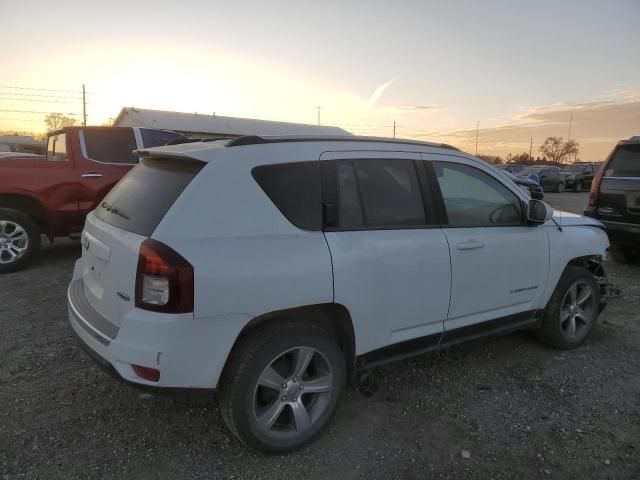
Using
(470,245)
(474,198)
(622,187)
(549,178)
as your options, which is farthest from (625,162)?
(549,178)

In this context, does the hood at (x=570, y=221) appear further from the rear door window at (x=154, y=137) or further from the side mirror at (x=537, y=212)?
the rear door window at (x=154, y=137)

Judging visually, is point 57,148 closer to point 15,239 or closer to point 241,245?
point 15,239

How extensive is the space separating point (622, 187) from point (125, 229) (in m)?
6.85

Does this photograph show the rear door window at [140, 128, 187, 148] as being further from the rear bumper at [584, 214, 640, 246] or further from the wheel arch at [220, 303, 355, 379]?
the rear bumper at [584, 214, 640, 246]

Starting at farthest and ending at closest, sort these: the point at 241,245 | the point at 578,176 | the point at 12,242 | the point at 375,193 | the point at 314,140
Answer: the point at 578,176 → the point at 12,242 → the point at 375,193 → the point at 314,140 → the point at 241,245

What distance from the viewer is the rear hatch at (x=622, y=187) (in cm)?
675

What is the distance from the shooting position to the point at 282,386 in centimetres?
274

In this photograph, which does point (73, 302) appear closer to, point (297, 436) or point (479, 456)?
point (297, 436)

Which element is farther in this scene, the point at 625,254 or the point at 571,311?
the point at 625,254

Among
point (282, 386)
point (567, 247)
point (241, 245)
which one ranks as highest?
point (241, 245)

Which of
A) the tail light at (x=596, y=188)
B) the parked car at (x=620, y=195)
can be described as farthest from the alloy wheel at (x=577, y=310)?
the tail light at (x=596, y=188)

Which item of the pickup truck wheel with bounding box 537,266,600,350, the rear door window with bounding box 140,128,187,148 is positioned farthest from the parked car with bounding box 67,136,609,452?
the rear door window with bounding box 140,128,187,148

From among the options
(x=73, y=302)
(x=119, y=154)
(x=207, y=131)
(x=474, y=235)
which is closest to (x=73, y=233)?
(x=119, y=154)

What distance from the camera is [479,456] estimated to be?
2828 millimetres
